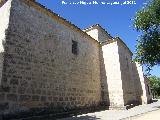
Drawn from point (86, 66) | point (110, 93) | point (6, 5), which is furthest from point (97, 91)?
point (6, 5)

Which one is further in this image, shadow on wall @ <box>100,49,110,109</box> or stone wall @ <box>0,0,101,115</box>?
shadow on wall @ <box>100,49,110,109</box>

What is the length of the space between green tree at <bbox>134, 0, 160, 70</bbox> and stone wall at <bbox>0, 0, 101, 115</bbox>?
3.84 meters

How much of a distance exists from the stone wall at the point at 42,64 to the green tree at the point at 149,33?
384 centimetres

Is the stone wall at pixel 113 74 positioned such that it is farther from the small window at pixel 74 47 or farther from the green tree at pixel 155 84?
the green tree at pixel 155 84

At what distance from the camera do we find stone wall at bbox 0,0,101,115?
23.6ft

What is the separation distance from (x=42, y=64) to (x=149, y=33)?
7.50 metres

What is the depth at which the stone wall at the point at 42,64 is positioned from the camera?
7.18 metres

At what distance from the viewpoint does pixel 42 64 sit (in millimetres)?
8570

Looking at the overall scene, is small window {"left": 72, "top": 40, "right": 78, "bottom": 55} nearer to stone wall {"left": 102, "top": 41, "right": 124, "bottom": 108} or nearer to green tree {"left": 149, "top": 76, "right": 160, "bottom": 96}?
stone wall {"left": 102, "top": 41, "right": 124, "bottom": 108}

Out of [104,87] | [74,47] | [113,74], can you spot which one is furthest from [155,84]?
[74,47]

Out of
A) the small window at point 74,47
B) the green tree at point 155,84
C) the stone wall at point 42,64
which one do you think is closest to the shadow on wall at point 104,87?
the stone wall at point 42,64

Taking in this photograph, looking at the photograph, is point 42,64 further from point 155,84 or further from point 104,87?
point 155,84

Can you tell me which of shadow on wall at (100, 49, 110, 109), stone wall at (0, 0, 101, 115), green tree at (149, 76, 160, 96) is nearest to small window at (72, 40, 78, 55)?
stone wall at (0, 0, 101, 115)

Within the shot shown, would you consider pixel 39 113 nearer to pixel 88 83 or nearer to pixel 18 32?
pixel 18 32
